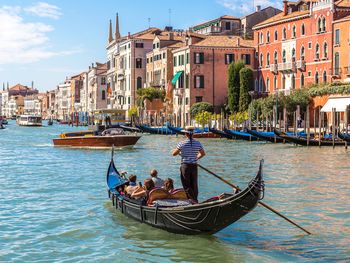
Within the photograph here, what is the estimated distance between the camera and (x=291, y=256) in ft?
19.4

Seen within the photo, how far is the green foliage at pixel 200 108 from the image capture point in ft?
108

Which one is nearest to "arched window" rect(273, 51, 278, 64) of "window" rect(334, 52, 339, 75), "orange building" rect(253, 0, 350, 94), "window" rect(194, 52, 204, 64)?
"orange building" rect(253, 0, 350, 94)

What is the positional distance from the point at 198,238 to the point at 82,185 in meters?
4.83

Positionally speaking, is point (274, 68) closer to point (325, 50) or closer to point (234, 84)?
point (234, 84)

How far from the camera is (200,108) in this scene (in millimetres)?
33031

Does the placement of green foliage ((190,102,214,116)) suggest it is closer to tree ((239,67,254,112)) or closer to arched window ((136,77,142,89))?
tree ((239,67,254,112))

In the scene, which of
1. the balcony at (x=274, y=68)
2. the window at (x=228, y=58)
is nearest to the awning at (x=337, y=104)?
the balcony at (x=274, y=68)

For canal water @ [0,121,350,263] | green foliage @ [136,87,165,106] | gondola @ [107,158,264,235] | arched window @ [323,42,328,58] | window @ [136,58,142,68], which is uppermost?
window @ [136,58,142,68]

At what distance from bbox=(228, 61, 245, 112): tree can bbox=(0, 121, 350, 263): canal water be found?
17.9m

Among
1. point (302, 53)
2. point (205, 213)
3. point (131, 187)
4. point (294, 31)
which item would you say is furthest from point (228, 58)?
point (205, 213)

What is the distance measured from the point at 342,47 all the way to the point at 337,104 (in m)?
2.76

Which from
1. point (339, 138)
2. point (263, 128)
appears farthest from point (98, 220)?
point (263, 128)

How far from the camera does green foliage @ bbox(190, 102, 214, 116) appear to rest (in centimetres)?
3303

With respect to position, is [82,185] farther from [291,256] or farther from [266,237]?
[291,256]
